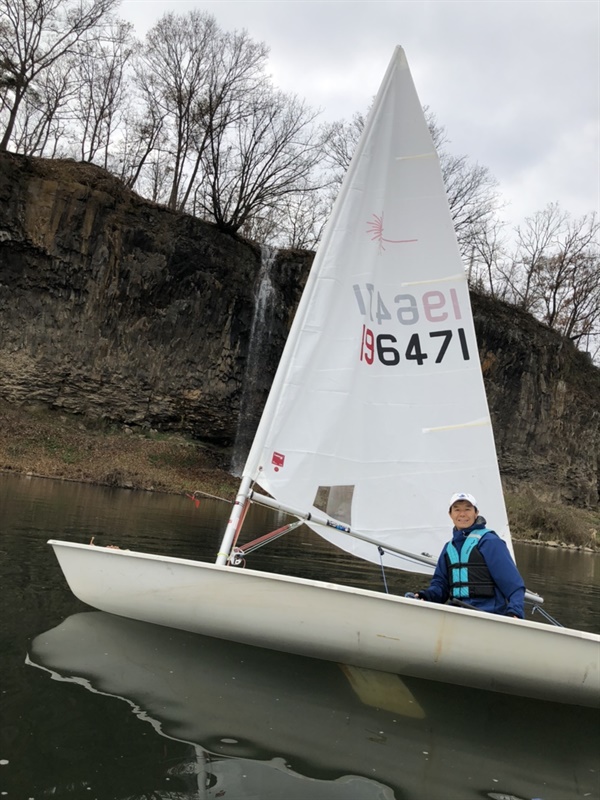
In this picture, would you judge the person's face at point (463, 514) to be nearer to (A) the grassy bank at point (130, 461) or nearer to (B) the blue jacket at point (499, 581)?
(B) the blue jacket at point (499, 581)

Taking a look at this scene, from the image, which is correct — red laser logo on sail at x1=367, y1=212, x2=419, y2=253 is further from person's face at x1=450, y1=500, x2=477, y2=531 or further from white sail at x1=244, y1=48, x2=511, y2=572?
person's face at x1=450, y1=500, x2=477, y2=531

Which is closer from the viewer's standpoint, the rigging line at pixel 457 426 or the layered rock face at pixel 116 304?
the rigging line at pixel 457 426

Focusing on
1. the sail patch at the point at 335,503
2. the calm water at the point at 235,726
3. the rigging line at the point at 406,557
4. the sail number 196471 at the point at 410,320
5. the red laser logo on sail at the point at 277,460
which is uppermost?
the sail number 196471 at the point at 410,320

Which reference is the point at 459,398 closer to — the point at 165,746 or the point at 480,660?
the point at 480,660

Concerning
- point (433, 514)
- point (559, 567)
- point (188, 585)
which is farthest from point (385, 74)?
point (559, 567)

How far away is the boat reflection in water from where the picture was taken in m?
2.94

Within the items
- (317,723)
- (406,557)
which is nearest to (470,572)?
(406,557)

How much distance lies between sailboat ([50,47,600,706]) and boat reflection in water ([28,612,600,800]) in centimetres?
16

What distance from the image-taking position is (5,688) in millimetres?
3430

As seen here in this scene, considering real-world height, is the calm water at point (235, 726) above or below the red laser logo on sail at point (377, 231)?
below

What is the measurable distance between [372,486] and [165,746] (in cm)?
284

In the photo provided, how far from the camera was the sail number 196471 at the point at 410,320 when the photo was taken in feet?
18.5

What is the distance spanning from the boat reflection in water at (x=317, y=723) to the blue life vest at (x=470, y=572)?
65 cm

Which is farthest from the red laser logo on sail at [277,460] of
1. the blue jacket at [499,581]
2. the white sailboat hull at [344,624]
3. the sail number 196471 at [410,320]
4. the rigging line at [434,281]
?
the rigging line at [434,281]
